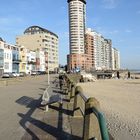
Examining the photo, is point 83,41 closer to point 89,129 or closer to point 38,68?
point 38,68

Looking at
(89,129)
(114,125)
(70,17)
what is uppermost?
(70,17)

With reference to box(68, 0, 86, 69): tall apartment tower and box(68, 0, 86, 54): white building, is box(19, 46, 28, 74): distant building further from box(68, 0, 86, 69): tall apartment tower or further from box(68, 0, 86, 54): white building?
box(68, 0, 86, 54): white building

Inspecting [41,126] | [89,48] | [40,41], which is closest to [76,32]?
[89,48]

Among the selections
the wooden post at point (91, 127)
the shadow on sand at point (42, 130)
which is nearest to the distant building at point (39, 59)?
the shadow on sand at point (42, 130)

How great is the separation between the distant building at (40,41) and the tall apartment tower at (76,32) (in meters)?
9.61

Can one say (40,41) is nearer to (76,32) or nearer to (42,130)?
(76,32)

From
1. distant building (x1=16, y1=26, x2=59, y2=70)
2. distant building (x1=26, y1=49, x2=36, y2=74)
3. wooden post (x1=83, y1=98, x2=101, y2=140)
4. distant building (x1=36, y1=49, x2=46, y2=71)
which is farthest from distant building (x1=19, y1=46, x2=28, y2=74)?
wooden post (x1=83, y1=98, x2=101, y2=140)

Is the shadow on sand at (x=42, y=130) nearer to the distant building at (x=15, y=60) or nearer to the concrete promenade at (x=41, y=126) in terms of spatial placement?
the concrete promenade at (x=41, y=126)

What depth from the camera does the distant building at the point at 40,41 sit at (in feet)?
507

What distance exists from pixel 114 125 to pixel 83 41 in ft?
552

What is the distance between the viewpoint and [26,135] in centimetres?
711

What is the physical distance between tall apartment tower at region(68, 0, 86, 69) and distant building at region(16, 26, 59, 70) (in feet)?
31.5

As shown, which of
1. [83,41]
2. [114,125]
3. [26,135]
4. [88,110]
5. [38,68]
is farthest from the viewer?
[83,41]

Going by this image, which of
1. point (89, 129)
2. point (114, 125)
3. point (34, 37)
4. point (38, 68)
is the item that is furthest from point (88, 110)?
point (34, 37)
